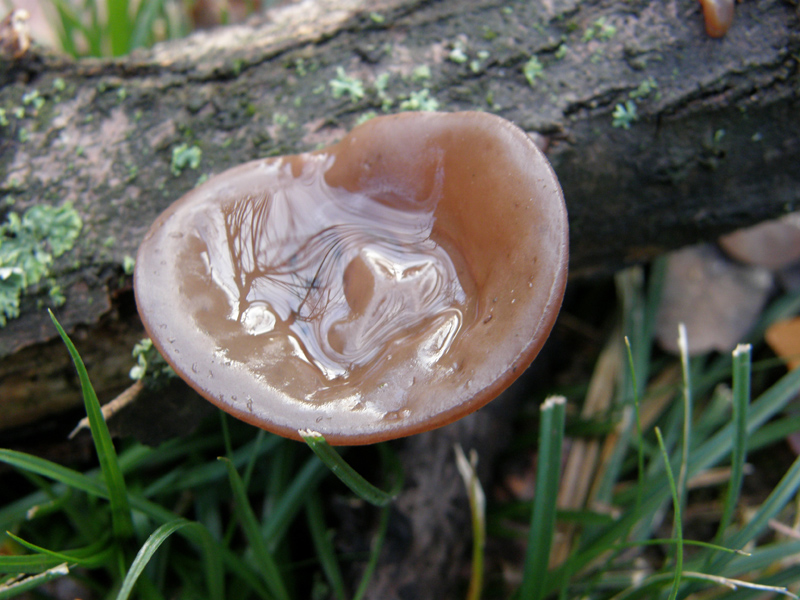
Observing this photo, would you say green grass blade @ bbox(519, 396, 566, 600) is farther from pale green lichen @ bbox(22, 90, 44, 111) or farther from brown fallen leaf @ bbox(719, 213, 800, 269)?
pale green lichen @ bbox(22, 90, 44, 111)

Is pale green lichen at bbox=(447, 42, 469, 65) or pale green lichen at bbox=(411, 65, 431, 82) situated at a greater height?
pale green lichen at bbox=(447, 42, 469, 65)

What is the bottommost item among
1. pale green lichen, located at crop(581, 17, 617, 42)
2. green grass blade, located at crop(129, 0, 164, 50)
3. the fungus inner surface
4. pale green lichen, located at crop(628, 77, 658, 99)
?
the fungus inner surface

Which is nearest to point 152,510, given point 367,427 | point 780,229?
point 367,427

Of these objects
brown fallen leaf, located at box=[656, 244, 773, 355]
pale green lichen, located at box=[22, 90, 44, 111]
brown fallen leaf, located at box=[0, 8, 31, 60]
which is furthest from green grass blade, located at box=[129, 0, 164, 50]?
brown fallen leaf, located at box=[656, 244, 773, 355]

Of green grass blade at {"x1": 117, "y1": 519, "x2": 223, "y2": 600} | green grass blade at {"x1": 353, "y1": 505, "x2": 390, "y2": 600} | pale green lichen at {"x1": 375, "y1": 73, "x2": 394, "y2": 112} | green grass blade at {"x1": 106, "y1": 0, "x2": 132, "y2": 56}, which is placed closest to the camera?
green grass blade at {"x1": 117, "y1": 519, "x2": 223, "y2": 600}

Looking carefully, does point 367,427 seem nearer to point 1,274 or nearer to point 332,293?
point 332,293

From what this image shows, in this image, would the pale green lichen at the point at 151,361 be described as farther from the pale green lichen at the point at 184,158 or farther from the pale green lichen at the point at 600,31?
the pale green lichen at the point at 600,31
